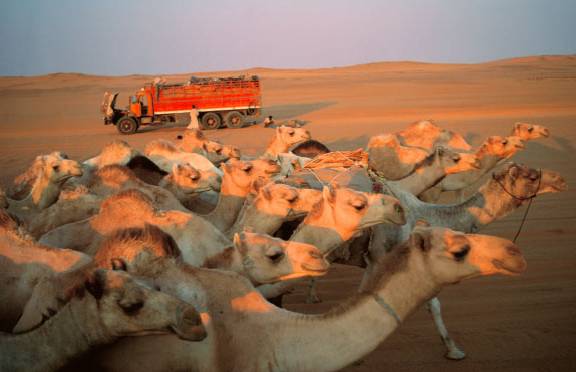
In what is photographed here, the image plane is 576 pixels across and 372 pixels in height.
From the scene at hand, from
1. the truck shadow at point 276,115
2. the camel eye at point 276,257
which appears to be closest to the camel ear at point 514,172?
the camel eye at point 276,257

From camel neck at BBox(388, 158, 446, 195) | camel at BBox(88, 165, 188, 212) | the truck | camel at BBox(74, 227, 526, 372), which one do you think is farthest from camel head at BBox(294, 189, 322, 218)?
the truck

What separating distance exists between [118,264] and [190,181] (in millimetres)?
2967

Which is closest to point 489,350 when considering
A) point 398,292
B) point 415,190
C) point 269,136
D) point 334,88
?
point 398,292

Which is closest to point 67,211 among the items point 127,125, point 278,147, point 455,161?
point 455,161

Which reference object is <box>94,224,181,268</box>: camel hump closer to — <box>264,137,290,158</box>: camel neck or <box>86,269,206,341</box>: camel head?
<box>86,269,206,341</box>: camel head

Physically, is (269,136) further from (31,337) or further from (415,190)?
(31,337)

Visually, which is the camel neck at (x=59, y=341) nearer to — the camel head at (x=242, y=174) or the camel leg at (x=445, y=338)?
the camel leg at (x=445, y=338)

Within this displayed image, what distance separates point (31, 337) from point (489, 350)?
10.5 ft

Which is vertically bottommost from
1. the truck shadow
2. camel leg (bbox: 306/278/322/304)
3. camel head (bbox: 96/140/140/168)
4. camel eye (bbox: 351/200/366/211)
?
the truck shadow

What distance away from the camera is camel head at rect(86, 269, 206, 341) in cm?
281

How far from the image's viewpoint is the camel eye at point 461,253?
3.32 metres

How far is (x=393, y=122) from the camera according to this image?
2266 centimetres

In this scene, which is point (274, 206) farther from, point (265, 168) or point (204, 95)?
point (204, 95)

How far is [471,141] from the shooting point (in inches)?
658
